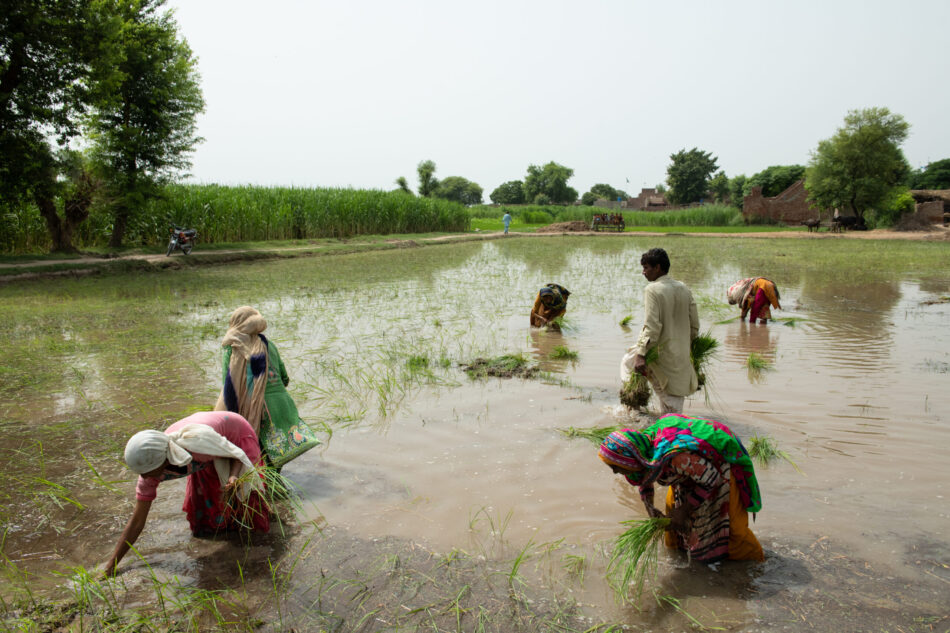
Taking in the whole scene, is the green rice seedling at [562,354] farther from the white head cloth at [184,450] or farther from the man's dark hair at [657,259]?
the white head cloth at [184,450]

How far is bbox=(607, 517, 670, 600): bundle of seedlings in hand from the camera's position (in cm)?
272

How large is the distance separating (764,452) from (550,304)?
4.04 metres

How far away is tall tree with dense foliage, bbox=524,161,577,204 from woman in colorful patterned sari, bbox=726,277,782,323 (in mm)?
62617

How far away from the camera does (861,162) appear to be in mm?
34125

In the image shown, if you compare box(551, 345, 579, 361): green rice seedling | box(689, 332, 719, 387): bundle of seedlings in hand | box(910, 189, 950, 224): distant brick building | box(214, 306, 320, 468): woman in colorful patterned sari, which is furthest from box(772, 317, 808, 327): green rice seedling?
box(910, 189, 950, 224): distant brick building

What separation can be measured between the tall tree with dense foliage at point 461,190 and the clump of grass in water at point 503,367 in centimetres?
7236

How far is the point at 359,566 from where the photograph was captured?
Answer: 2969 millimetres

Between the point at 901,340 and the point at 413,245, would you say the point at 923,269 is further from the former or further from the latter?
A: the point at 413,245

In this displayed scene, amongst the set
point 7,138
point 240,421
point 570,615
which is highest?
point 7,138

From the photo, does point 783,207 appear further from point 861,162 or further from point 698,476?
point 698,476

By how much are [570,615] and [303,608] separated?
44.8 inches

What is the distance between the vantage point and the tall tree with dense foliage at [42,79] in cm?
1261

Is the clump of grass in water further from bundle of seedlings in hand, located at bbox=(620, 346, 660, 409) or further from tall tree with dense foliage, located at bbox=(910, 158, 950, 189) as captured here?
tall tree with dense foliage, located at bbox=(910, 158, 950, 189)

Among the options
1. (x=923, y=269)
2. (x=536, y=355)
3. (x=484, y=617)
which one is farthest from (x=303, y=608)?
(x=923, y=269)
